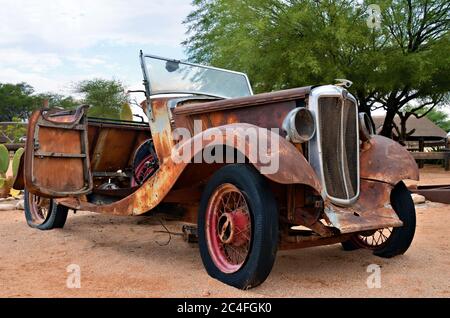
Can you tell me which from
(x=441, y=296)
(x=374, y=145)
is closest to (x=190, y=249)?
(x=374, y=145)

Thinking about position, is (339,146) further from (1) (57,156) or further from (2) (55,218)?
(2) (55,218)

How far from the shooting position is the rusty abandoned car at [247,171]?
10.8 feet

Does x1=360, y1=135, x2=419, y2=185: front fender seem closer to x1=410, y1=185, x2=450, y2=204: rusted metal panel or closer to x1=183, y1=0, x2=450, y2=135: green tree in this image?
x1=410, y1=185, x2=450, y2=204: rusted metal panel

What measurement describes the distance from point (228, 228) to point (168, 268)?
0.82 meters

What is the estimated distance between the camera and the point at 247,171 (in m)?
3.33

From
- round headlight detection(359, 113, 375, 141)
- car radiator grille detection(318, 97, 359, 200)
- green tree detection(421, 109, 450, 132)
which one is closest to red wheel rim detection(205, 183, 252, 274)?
car radiator grille detection(318, 97, 359, 200)

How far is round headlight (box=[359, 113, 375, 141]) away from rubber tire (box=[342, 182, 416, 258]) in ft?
1.65

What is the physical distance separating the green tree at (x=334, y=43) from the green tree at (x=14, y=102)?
31302mm

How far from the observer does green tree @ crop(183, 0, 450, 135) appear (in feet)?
46.4

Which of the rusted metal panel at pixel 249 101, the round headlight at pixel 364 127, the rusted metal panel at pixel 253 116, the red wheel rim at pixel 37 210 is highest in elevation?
the rusted metal panel at pixel 249 101

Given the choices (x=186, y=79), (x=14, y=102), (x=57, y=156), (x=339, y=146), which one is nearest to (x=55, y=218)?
(x=57, y=156)

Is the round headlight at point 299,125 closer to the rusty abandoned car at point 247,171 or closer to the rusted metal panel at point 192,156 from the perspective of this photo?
the rusty abandoned car at point 247,171

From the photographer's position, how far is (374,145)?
14.6 feet

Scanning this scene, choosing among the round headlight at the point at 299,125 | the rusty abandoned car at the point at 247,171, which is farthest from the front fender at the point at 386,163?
the round headlight at the point at 299,125
